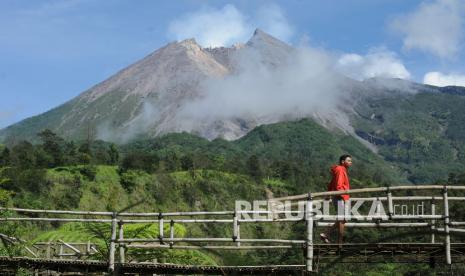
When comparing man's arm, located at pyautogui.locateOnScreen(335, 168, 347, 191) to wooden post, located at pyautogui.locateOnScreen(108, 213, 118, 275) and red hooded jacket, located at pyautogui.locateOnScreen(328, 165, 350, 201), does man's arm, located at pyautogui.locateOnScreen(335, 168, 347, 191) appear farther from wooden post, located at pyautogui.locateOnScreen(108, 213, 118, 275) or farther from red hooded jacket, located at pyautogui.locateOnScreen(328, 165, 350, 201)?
wooden post, located at pyautogui.locateOnScreen(108, 213, 118, 275)

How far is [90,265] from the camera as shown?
29.9 feet

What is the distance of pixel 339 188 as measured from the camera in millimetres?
8906

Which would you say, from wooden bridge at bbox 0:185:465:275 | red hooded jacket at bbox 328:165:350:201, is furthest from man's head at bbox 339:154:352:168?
wooden bridge at bbox 0:185:465:275

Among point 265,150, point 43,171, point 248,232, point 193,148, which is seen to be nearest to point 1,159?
point 43,171

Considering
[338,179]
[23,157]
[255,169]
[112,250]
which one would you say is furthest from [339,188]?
[255,169]

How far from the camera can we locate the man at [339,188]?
8477mm

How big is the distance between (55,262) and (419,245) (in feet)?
16.3

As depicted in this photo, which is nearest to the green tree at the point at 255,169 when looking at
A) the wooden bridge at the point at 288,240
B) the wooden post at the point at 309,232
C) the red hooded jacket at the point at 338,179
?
the wooden bridge at the point at 288,240

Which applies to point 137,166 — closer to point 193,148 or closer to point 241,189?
point 241,189

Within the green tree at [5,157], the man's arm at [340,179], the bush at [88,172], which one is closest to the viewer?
the man's arm at [340,179]

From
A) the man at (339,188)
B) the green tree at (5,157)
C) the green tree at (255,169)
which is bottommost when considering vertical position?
the man at (339,188)

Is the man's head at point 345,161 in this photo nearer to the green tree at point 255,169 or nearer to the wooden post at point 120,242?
the wooden post at point 120,242

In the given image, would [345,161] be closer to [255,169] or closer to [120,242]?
[120,242]

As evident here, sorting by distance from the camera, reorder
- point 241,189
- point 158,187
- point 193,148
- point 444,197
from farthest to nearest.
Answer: point 193,148 < point 241,189 < point 158,187 < point 444,197
